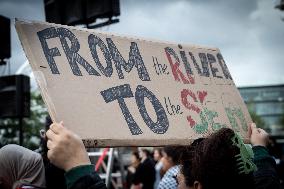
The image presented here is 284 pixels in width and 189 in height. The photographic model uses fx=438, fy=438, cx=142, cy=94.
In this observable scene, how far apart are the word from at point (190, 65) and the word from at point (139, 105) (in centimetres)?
28

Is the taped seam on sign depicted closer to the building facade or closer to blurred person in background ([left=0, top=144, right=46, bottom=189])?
blurred person in background ([left=0, top=144, right=46, bottom=189])

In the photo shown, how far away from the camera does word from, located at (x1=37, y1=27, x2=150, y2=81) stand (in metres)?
1.68

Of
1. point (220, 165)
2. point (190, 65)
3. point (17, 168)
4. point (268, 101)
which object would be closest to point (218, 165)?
point (220, 165)

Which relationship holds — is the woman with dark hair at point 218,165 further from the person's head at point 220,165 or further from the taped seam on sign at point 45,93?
the taped seam on sign at point 45,93

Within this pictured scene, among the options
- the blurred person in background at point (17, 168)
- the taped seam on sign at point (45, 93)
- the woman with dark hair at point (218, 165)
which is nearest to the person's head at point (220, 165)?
the woman with dark hair at point (218, 165)

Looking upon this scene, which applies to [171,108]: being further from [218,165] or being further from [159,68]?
[218,165]

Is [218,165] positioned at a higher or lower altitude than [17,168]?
higher

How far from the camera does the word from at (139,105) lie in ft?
5.92

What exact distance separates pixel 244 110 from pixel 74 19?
3.80m

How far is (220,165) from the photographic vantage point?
4.56ft

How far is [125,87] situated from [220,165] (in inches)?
25.7

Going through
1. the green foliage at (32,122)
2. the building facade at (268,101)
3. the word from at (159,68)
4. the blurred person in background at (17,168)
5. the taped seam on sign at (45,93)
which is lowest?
the building facade at (268,101)

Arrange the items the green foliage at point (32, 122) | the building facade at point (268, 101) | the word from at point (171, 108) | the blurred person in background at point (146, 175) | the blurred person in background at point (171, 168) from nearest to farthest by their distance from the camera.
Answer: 1. the word from at point (171, 108)
2. the blurred person in background at point (171, 168)
3. the blurred person in background at point (146, 175)
4. the green foliage at point (32, 122)
5. the building facade at point (268, 101)

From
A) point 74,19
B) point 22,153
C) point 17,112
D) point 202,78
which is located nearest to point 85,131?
point 22,153
